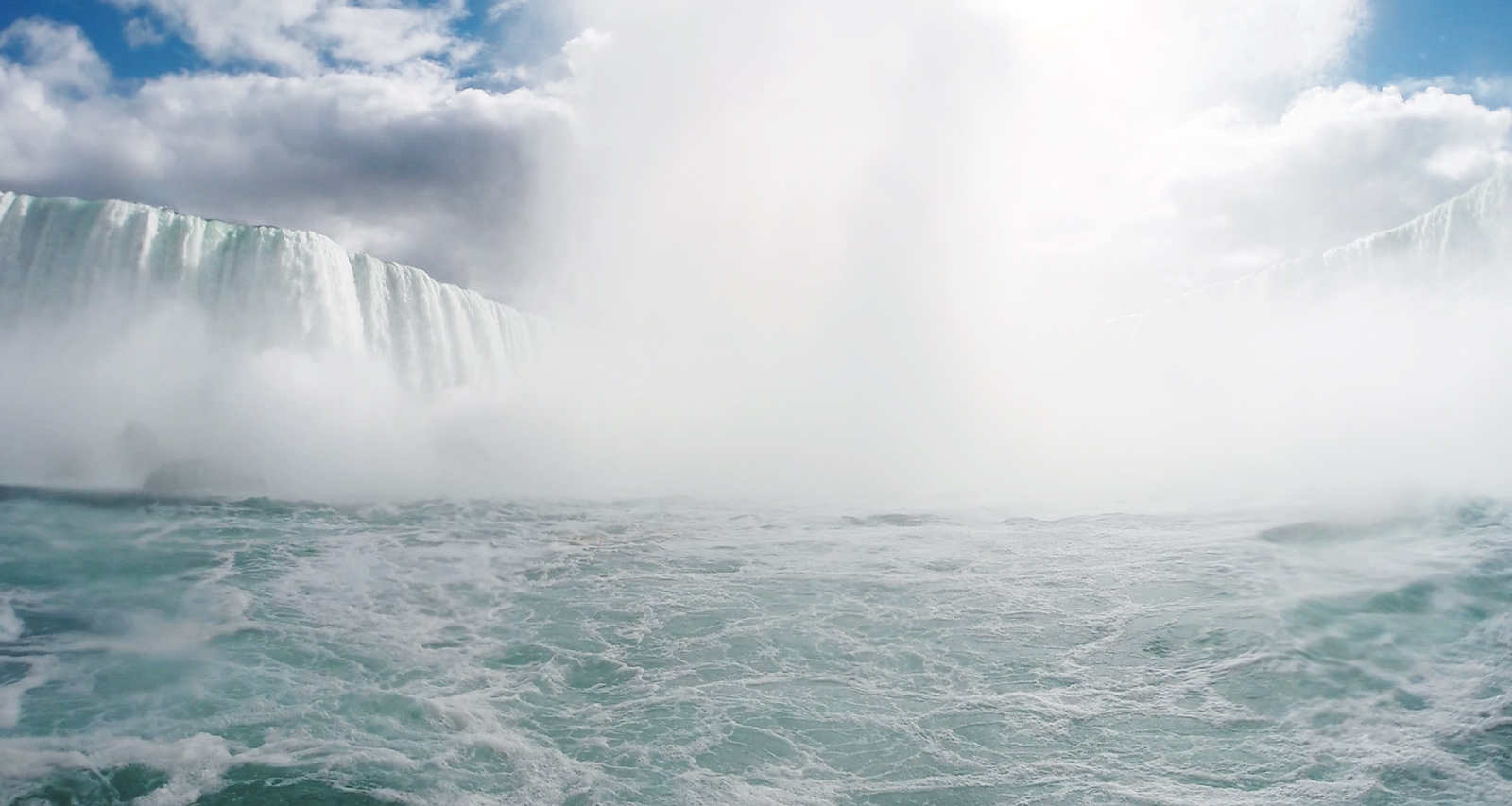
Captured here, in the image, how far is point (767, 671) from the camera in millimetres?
7934

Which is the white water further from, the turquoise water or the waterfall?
the turquoise water

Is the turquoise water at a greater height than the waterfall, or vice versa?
the waterfall

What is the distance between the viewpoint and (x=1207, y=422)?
3703 centimetres

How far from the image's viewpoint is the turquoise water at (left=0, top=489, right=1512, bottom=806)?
18.6 ft

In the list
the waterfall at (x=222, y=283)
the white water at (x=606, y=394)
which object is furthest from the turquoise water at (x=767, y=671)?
the waterfall at (x=222, y=283)

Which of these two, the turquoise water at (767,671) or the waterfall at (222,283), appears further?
the waterfall at (222,283)

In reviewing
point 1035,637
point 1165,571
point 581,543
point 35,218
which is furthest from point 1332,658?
point 35,218

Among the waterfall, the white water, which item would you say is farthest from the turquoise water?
the waterfall

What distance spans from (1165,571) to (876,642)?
509 cm

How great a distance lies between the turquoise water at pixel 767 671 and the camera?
18.6ft

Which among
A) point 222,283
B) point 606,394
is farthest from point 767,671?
point 606,394

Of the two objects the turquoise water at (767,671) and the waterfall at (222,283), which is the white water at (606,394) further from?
the turquoise water at (767,671)

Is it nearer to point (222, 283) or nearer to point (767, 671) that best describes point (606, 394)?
point (222, 283)

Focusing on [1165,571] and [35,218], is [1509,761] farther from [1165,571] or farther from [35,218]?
[35,218]
